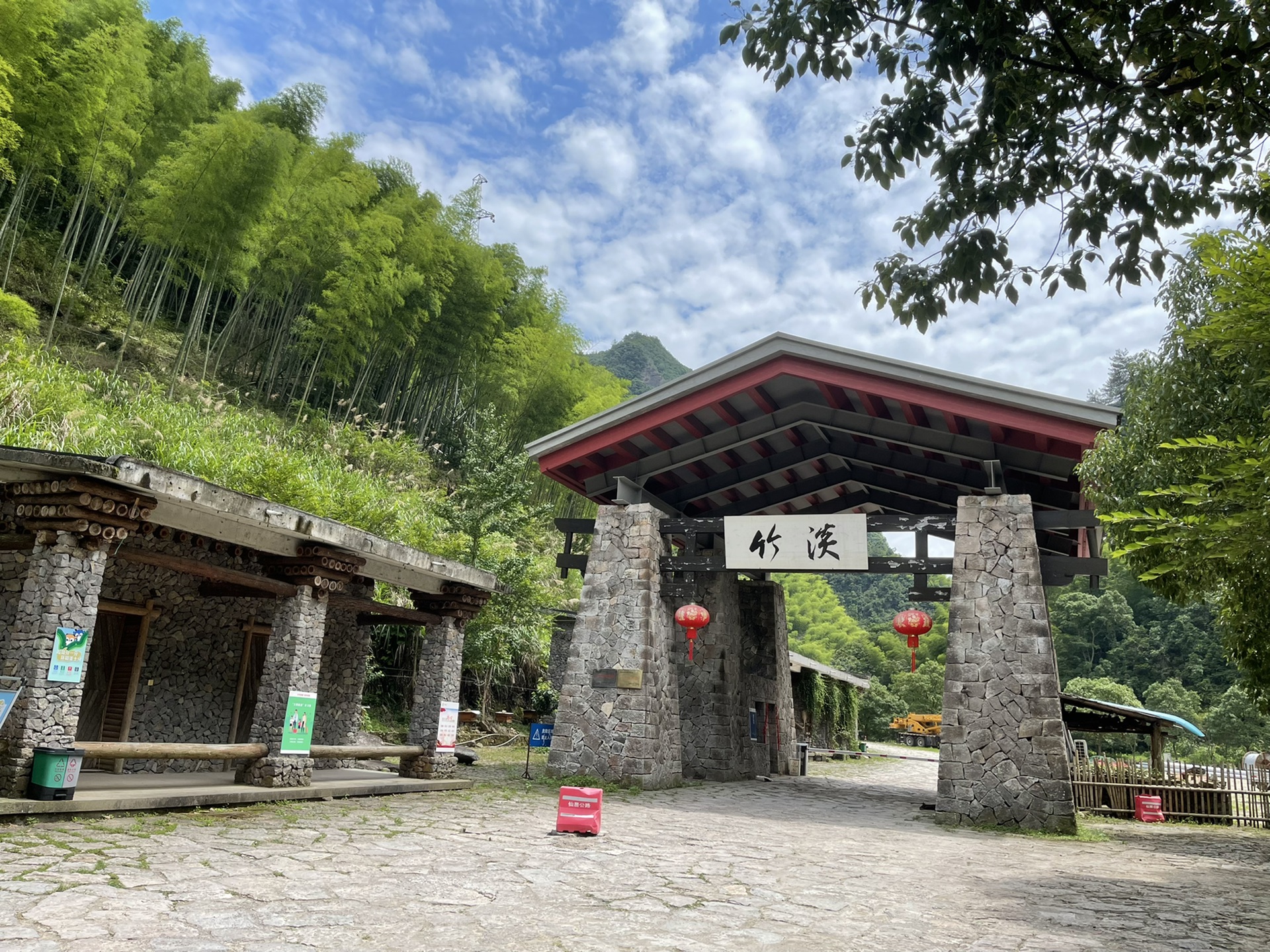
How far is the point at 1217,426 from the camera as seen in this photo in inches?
343

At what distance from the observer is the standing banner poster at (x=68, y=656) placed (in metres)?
6.61

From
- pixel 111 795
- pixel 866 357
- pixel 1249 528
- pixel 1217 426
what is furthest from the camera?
pixel 866 357

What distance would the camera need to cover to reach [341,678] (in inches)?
483

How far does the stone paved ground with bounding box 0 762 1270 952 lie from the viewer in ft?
13.8

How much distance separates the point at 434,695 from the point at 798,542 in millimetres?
5560

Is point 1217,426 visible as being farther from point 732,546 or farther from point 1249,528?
point 732,546

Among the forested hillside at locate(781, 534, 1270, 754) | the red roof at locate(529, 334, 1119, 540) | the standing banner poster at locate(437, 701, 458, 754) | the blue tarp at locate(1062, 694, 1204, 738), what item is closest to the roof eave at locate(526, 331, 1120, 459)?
the red roof at locate(529, 334, 1119, 540)

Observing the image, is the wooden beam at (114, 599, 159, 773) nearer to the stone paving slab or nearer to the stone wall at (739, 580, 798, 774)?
the stone paving slab

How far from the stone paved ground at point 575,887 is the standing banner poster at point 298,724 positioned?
656 millimetres

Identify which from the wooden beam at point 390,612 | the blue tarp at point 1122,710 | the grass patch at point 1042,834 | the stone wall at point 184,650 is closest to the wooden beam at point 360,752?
the stone wall at point 184,650

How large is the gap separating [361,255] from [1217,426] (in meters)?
18.7

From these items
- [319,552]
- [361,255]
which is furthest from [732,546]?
[361,255]

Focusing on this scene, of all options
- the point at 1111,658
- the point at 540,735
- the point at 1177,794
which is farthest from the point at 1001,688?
the point at 1111,658

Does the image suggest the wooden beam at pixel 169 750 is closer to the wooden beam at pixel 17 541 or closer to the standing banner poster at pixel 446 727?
the wooden beam at pixel 17 541
